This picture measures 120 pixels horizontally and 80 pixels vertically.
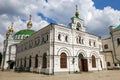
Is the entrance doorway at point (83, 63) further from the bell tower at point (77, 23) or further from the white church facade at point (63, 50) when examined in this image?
the bell tower at point (77, 23)

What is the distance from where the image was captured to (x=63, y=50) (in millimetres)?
21703

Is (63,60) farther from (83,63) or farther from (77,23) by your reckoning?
(77,23)

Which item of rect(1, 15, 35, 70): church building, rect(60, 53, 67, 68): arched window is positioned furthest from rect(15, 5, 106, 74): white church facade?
rect(1, 15, 35, 70): church building

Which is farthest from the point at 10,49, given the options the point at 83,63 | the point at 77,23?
the point at 83,63

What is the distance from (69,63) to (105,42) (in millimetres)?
19403

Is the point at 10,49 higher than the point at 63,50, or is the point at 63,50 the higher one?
the point at 10,49

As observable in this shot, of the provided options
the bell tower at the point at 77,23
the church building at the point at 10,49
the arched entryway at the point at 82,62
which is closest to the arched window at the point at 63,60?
the arched entryway at the point at 82,62

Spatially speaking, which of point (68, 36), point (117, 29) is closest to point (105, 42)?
point (117, 29)

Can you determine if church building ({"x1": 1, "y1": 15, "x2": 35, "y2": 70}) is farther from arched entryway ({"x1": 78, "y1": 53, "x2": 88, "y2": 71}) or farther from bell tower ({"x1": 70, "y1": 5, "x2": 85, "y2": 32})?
arched entryway ({"x1": 78, "y1": 53, "x2": 88, "y2": 71})

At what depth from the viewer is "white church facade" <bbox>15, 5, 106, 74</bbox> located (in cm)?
2050

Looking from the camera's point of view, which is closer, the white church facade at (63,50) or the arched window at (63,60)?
the white church facade at (63,50)

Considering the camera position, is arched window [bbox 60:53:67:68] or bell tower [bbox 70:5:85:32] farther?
bell tower [bbox 70:5:85:32]

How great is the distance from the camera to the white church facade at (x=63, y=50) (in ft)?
67.3

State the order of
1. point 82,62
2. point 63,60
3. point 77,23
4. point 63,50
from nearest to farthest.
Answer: point 63,60
point 63,50
point 82,62
point 77,23
